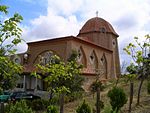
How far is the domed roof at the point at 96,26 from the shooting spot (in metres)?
52.1

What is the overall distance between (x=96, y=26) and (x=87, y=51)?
9584mm

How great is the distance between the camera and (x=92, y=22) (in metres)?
52.9

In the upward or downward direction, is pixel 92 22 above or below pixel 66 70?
above

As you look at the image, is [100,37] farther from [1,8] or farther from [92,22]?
[1,8]

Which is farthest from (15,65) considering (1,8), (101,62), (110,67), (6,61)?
(110,67)

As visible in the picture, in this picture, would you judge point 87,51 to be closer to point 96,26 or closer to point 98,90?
point 96,26

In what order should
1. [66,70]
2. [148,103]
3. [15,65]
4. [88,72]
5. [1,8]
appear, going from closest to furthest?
[1,8] < [15,65] < [66,70] < [148,103] < [88,72]

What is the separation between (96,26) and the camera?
171 ft

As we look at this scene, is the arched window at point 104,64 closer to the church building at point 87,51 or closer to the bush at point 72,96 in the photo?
the church building at point 87,51

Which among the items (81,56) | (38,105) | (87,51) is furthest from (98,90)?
(87,51)

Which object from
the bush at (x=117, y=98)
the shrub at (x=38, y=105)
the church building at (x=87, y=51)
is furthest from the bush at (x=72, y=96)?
the bush at (x=117, y=98)

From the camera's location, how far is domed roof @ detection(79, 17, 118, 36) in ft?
171

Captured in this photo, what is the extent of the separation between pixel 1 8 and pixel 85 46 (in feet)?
119

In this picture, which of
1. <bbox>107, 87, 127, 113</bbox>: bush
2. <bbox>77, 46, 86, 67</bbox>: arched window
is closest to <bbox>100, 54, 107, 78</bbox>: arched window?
<bbox>77, 46, 86, 67</bbox>: arched window
